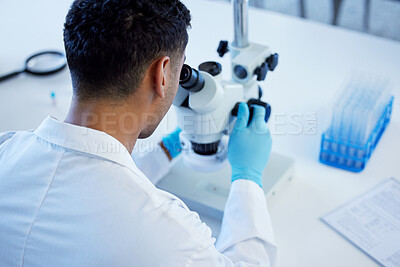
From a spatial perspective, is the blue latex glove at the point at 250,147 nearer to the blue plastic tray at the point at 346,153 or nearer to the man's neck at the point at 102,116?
the blue plastic tray at the point at 346,153

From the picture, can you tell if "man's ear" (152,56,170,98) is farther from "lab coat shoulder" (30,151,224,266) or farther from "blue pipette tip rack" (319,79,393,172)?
"blue pipette tip rack" (319,79,393,172)

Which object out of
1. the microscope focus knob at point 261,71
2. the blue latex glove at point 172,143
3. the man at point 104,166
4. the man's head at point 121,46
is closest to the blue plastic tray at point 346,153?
the microscope focus knob at point 261,71

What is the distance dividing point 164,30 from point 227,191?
688 mm

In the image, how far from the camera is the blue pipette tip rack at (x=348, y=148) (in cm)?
154

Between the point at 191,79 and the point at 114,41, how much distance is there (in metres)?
0.28

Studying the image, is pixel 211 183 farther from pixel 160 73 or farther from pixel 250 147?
pixel 160 73

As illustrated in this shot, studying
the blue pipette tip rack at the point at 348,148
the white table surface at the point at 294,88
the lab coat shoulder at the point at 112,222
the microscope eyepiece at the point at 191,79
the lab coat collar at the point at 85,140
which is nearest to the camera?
the lab coat shoulder at the point at 112,222

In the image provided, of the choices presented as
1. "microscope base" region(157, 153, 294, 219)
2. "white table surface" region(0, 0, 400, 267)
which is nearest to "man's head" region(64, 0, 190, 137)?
"microscope base" region(157, 153, 294, 219)

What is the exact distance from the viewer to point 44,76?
87.5 inches

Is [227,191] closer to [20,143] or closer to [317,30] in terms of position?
[20,143]

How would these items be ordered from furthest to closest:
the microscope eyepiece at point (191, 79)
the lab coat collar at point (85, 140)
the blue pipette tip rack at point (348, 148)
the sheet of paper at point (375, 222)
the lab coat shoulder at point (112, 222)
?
the blue pipette tip rack at point (348, 148) < the sheet of paper at point (375, 222) < the microscope eyepiece at point (191, 79) < the lab coat collar at point (85, 140) < the lab coat shoulder at point (112, 222)

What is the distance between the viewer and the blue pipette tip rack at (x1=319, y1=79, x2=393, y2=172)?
1.54m

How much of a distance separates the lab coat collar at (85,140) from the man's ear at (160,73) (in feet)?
0.52

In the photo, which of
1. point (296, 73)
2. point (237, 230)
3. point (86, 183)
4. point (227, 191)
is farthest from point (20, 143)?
point (296, 73)
